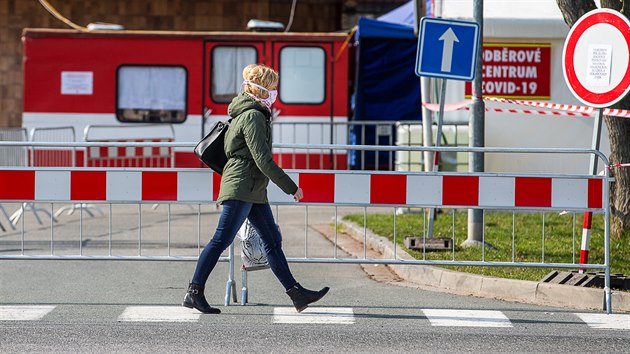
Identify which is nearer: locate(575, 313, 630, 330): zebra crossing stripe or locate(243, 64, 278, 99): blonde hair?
locate(575, 313, 630, 330): zebra crossing stripe

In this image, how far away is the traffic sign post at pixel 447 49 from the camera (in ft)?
40.7

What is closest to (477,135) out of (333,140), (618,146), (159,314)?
(618,146)

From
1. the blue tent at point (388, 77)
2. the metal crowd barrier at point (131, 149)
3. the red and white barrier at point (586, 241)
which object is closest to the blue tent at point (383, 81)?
the blue tent at point (388, 77)

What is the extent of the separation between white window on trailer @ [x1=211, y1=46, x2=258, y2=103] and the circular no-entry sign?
10.6 metres

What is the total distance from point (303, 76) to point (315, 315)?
11990 mm

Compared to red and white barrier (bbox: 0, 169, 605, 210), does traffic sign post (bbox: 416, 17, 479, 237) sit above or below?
above

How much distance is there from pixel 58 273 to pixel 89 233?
12.0ft

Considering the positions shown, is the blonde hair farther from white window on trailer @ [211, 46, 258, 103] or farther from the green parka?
white window on trailer @ [211, 46, 258, 103]

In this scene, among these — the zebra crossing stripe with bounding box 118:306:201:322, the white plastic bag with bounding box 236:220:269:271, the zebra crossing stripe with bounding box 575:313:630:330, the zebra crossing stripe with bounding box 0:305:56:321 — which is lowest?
the zebra crossing stripe with bounding box 0:305:56:321

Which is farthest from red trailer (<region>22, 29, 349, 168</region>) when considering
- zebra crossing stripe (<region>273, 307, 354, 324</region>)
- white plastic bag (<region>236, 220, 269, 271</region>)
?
zebra crossing stripe (<region>273, 307, 354, 324</region>)

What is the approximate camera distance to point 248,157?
347 inches

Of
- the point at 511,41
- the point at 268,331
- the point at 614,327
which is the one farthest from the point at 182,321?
the point at 511,41

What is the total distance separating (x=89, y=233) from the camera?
15.1m

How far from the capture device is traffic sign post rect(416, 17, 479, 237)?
40.7 ft
